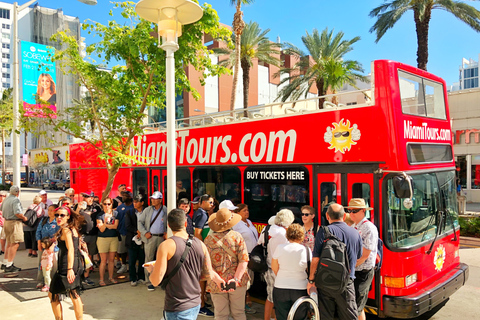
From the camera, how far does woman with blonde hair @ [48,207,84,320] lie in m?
5.38

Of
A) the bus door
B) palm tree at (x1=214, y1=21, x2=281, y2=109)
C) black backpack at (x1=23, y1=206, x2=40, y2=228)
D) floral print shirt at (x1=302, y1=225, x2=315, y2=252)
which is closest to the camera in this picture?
floral print shirt at (x1=302, y1=225, x2=315, y2=252)

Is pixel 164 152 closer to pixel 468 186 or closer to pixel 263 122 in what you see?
pixel 263 122

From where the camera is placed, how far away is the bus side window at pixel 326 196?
605 cm

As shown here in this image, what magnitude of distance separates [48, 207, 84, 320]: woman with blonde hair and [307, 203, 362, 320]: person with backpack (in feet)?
10.6

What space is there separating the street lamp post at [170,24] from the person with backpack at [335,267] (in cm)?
225

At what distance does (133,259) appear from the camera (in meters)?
8.02

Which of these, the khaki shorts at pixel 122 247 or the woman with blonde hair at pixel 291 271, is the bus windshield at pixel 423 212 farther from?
the khaki shorts at pixel 122 247

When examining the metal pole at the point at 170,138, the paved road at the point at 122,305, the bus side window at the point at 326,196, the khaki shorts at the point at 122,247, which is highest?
the metal pole at the point at 170,138

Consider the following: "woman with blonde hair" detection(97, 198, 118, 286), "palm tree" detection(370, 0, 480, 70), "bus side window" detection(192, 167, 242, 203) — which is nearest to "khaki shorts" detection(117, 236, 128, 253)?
"woman with blonde hair" detection(97, 198, 118, 286)

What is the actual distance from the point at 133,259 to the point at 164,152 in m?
2.80

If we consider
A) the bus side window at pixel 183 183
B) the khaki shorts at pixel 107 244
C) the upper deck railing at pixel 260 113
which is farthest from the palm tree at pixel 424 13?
the khaki shorts at pixel 107 244

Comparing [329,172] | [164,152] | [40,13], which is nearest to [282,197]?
[329,172]

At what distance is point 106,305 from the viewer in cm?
685

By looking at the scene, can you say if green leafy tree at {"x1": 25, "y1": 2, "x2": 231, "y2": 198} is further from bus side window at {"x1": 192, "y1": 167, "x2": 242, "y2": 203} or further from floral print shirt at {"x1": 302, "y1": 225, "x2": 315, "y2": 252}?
floral print shirt at {"x1": 302, "y1": 225, "x2": 315, "y2": 252}
